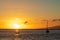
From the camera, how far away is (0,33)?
31.2m

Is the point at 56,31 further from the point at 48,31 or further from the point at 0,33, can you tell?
the point at 0,33

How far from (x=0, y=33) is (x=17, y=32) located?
243 cm

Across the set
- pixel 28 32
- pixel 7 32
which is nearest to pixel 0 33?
pixel 7 32

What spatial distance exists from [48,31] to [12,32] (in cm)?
491

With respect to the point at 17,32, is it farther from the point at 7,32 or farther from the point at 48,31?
the point at 48,31

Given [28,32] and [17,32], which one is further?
[28,32]

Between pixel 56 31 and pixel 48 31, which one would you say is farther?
pixel 56 31

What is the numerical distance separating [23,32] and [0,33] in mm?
4356

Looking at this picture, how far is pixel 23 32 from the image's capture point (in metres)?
34.6

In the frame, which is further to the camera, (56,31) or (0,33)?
(56,31)

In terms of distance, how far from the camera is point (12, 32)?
3381cm

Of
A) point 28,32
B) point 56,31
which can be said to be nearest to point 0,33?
point 28,32

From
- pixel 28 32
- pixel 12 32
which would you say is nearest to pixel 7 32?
pixel 12 32

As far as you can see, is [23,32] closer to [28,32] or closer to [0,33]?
[28,32]
